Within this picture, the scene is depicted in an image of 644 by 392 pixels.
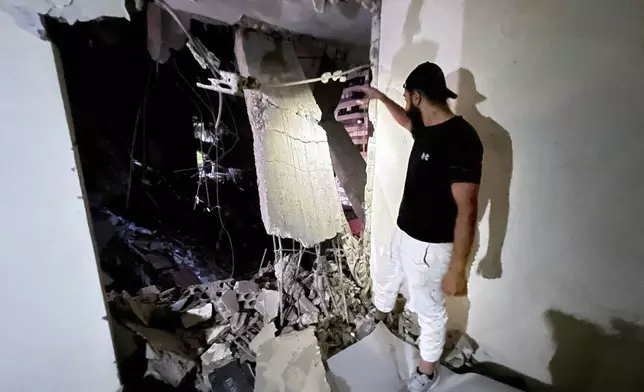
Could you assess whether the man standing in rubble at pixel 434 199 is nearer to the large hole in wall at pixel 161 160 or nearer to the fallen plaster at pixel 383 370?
the fallen plaster at pixel 383 370

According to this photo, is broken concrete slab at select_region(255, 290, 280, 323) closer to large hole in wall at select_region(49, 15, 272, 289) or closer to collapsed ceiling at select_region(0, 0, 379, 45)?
large hole in wall at select_region(49, 15, 272, 289)

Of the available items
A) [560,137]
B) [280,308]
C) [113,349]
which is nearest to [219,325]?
[280,308]

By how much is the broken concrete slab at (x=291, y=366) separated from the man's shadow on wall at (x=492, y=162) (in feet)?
2.72

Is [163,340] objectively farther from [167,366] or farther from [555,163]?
[555,163]

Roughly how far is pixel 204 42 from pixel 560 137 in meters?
1.32

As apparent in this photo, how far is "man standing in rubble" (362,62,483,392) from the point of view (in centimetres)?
100

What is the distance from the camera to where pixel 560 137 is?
3.64ft

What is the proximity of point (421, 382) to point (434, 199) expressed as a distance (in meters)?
0.71

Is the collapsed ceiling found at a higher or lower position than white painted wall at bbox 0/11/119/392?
higher

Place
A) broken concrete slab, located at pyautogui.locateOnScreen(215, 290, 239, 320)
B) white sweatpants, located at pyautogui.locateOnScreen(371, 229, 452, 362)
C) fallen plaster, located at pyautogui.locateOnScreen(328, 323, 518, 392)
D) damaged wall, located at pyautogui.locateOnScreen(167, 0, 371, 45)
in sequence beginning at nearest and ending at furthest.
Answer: white sweatpants, located at pyautogui.locateOnScreen(371, 229, 452, 362) → damaged wall, located at pyautogui.locateOnScreen(167, 0, 371, 45) → fallen plaster, located at pyautogui.locateOnScreen(328, 323, 518, 392) → broken concrete slab, located at pyautogui.locateOnScreen(215, 290, 239, 320)

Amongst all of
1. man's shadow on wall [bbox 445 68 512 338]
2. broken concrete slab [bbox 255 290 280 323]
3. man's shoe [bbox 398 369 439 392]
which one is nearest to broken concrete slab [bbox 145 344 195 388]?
broken concrete slab [bbox 255 290 280 323]

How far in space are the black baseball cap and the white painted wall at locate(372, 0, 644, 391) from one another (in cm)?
26

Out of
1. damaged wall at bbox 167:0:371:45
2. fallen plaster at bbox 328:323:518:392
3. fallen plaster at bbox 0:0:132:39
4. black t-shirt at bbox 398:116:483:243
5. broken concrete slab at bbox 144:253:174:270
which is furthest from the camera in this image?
broken concrete slab at bbox 144:253:174:270

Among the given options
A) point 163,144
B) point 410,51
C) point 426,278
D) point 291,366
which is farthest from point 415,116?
point 163,144
